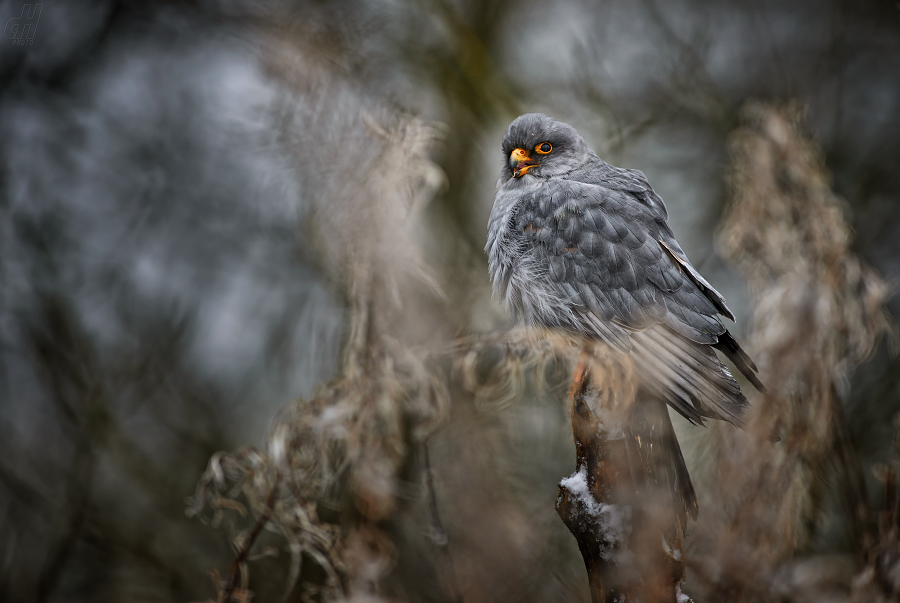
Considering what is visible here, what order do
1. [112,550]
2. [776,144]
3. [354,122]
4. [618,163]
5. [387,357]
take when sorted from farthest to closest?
[618,163]
[112,550]
[354,122]
[776,144]
[387,357]

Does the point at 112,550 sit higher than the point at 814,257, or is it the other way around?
the point at 814,257

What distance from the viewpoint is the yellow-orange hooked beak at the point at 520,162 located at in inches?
139

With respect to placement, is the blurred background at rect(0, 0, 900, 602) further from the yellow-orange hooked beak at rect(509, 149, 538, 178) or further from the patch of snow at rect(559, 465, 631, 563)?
the patch of snow at rect(559, 465, 631, 563)

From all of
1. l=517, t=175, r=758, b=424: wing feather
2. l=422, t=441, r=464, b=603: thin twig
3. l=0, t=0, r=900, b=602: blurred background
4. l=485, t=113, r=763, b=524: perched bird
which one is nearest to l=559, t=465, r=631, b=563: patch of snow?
l=485, t=113, r=763, b=524: perched bird

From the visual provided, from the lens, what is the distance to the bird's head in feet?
11.6

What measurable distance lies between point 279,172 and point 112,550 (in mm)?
3833

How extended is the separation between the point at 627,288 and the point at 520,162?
3.92 feet

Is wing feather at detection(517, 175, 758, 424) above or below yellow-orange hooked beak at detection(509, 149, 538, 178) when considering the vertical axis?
below

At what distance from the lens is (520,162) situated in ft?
11.6

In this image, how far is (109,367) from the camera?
552 centimetres

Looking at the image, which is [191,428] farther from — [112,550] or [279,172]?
[279,172]

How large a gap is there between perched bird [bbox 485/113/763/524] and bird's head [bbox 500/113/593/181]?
61mm

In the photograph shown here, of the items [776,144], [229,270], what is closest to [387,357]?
[776,144]

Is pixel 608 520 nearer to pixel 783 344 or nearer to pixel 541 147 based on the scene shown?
pixel 783 344
